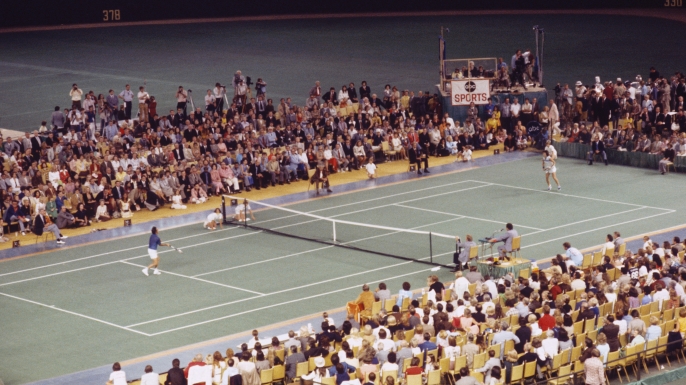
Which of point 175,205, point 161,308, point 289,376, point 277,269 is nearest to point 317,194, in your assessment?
point 175,205

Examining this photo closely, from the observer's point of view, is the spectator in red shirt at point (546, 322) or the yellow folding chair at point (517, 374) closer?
the yellow folding chair at point (517, 374)

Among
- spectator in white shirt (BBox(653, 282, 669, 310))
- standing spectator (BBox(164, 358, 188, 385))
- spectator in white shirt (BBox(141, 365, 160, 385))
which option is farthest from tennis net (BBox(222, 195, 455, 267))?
spectator in white shirt (BBox(141, 365, 160, 385))

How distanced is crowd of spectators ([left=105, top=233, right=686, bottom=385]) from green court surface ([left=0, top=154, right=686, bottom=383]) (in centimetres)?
443

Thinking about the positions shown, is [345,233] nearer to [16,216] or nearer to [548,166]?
[548,166]

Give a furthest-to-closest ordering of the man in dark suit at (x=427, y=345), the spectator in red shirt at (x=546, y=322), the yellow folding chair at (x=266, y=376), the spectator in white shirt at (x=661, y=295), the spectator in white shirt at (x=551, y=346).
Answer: the spectator in white shirt at (x=661, y=295), the spectator in red shirt at (x=546, y=322), the man in dark suit at (x=427, y=345), the yellow folding chair at (x=266, y=376), the spectator in white shirt at (x=551, y=346)

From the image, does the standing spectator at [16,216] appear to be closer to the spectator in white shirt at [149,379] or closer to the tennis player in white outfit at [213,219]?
the tennis player in white outfit at [213,219]

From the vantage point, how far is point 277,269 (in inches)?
1510

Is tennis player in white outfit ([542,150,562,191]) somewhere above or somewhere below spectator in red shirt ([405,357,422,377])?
above

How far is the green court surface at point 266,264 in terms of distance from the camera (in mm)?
32844

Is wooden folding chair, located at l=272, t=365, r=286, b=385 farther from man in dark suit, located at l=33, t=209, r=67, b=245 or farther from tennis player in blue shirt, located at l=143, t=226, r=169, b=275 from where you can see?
man in dark suit, located at l=33, t=209, r=67, b=245

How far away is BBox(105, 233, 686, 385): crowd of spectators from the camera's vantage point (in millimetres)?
25312

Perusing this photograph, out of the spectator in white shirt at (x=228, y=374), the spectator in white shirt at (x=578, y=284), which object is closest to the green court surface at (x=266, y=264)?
the spectator in white shirt at (x=578, y=284)

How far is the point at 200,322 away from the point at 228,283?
3656mm

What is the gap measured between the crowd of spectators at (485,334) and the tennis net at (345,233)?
23.2 feet
